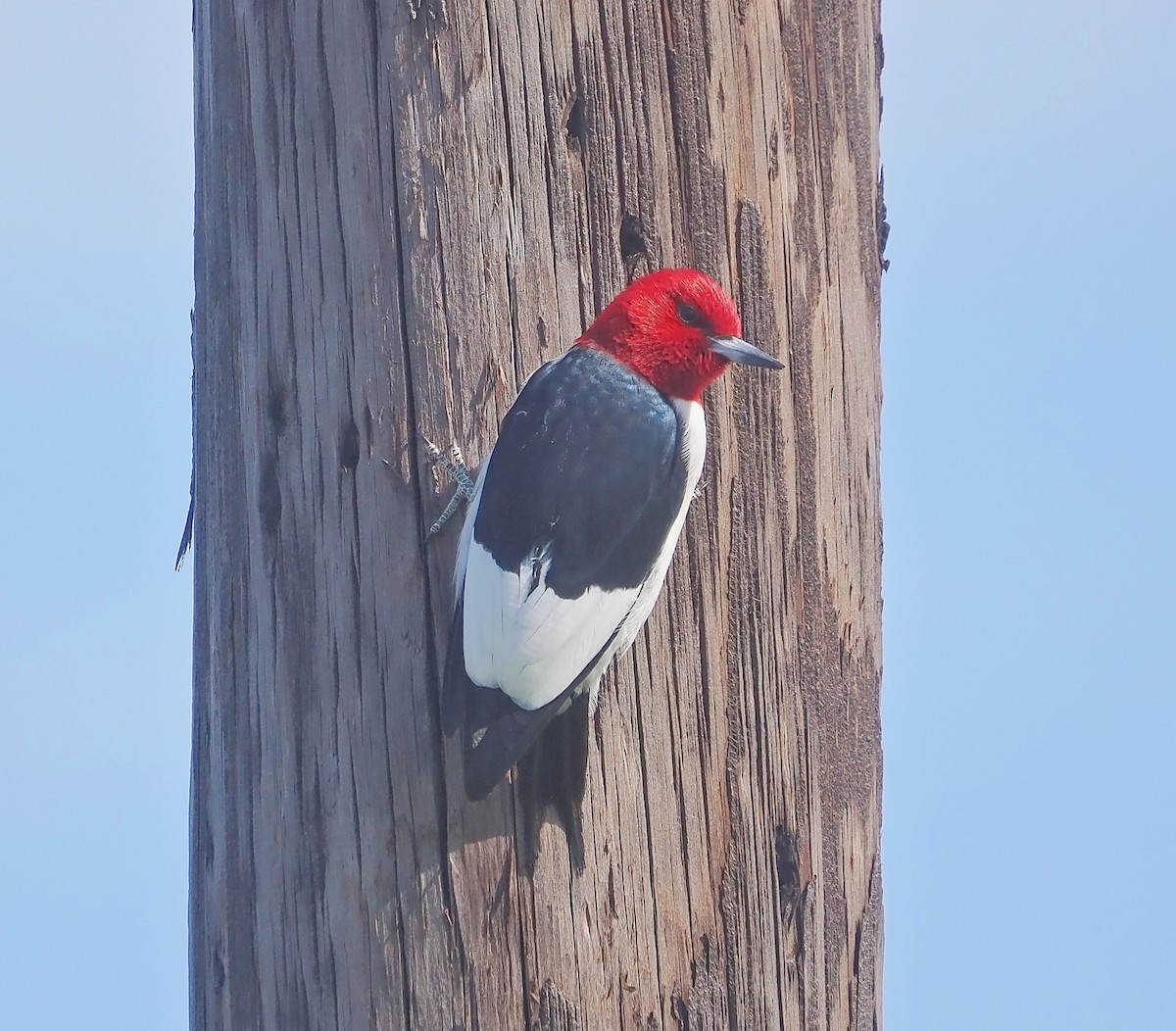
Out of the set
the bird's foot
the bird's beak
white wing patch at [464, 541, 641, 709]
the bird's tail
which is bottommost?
the bird's tail

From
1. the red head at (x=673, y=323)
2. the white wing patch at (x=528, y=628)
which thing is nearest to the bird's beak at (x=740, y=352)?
the red head at (x=673, y=323)

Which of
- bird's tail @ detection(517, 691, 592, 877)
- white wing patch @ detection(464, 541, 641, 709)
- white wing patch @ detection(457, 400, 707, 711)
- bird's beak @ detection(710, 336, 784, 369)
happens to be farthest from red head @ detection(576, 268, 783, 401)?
bird's tail @ detection(517, 691, 592, 877)

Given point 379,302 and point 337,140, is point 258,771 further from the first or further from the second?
point 337,140

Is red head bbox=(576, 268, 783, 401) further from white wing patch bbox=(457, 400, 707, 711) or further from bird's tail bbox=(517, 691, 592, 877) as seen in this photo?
bird's tail bbox=(517, 691, 592, 877)

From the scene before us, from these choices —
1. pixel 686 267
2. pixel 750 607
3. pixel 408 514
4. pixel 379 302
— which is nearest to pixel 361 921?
pixel 408 514

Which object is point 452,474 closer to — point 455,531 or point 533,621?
point 455,531

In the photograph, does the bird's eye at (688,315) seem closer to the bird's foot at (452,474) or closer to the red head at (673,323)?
the red head at (673,323)

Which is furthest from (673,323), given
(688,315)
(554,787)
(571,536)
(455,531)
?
(554,787)

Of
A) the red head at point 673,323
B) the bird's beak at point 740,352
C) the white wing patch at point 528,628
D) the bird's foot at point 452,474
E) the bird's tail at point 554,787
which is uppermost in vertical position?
the red head at point 673,323
